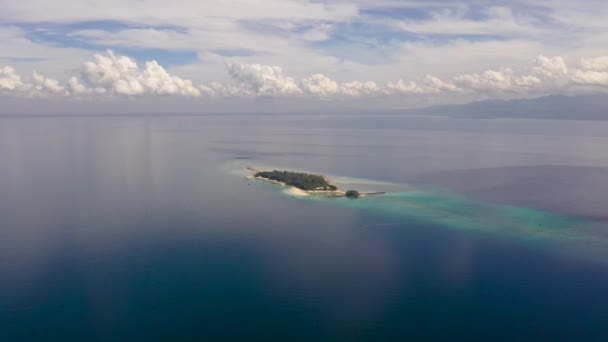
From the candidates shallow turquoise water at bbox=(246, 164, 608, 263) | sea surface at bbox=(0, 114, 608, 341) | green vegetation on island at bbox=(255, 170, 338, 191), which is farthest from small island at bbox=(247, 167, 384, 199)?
sea surface at bbox=(0, 114, 608, 341)

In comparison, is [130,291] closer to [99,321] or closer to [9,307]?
[99,321]

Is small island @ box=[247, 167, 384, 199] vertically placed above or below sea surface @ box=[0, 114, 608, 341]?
above

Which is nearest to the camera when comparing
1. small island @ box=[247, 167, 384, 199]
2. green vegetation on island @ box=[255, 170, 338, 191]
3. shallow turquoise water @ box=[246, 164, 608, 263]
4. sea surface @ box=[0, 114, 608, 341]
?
sea surface @ box=[0, 114, 608, 341]

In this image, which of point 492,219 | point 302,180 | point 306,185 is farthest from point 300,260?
point 302,180

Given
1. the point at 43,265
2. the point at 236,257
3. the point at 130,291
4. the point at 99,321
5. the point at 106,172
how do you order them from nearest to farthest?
the point at 99,321 < the point at 130,291 < the point at 43,265 < the point at 236,257 < the point at 106,172

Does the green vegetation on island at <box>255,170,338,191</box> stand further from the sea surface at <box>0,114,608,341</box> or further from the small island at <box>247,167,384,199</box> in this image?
the sea surface at <box>0,114,608,341</box>

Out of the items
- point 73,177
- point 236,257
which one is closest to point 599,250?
point 236,257

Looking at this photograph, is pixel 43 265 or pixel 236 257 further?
pixel 236 257
